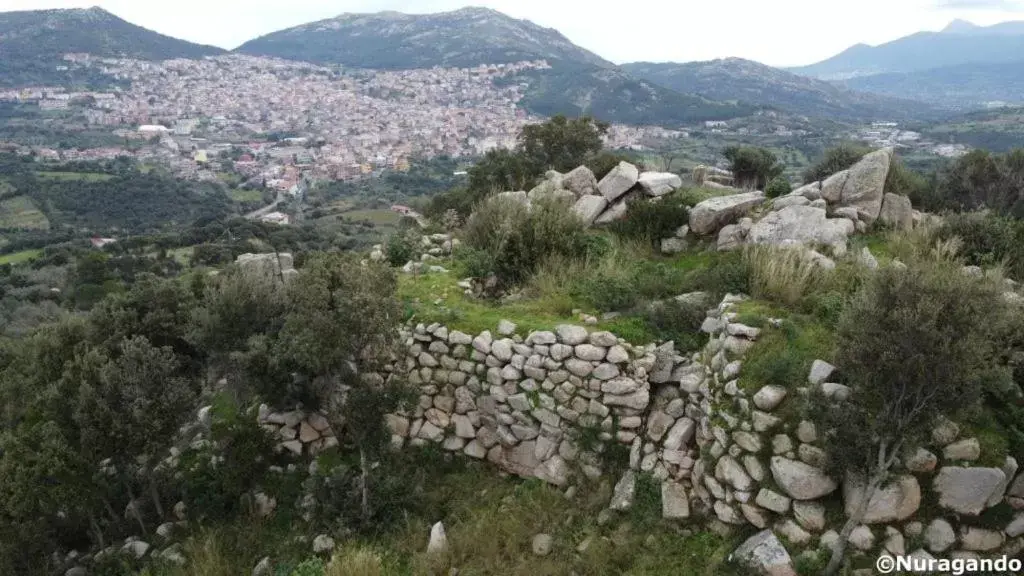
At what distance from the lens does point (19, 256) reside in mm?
48875

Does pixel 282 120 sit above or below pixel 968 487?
below

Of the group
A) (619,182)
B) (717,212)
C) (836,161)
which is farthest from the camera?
(836,161)

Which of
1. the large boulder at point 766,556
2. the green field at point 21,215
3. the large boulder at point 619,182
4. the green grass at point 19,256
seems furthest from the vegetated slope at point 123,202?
the large boulder at point 766,556

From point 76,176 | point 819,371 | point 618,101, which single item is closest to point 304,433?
point 819,371

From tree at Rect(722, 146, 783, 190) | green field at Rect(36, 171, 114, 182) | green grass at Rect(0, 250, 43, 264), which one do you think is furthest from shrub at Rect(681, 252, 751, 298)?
green field at Rect(36, 171, 114, 182)

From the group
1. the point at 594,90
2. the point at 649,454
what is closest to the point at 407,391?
the point at 649,454

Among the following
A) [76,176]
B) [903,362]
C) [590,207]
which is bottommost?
[76,176]

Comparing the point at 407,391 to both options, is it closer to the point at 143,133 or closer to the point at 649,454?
the point at 649,454

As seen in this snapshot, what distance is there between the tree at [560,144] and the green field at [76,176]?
81.5 m

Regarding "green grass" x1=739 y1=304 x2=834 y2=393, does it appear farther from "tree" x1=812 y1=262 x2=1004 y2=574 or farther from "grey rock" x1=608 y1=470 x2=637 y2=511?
"grey rock" x1=608 y1=470 x2=637 y2=511

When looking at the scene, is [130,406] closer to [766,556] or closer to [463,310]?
[463,310]

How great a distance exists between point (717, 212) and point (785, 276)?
10.0ft

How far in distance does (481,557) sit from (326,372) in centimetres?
279

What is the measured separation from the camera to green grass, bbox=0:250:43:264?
46.7 metres
